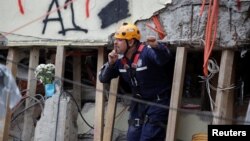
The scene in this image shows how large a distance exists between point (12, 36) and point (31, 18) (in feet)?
1.24

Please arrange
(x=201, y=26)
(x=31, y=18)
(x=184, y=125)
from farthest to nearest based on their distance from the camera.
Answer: (x=31, y=18) < (x=184, y=125) < (x=201, y=26)

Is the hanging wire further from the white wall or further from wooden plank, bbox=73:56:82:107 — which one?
wooden plank, bbox=73:56:82:107

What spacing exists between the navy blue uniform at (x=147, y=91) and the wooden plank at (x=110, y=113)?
444 mm

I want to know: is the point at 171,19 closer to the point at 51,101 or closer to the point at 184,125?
the point at 184,125

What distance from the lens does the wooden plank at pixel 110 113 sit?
7465mm

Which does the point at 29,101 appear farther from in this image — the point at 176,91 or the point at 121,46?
the point at 176,91

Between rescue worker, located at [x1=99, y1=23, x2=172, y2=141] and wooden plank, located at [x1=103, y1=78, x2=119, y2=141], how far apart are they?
1.55ft

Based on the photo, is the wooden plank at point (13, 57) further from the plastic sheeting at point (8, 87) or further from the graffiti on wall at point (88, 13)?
the plastic sheeting at point (8, 87)

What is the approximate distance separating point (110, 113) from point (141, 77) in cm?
98

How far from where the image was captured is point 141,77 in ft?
22.2

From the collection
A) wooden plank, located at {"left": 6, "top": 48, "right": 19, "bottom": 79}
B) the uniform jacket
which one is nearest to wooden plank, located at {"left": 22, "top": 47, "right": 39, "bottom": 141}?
wooden plank, located at {"left": 6, "top": 48, "right": 19, "bottom": 79}

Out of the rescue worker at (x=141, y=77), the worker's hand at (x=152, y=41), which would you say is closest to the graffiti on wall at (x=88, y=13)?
the rescue worker at (x=141, y=77)

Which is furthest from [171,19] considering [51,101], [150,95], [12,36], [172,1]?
[12,36]

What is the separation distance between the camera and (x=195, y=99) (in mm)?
7695
